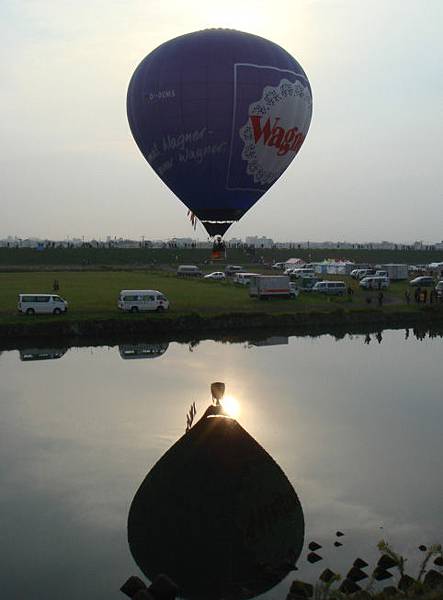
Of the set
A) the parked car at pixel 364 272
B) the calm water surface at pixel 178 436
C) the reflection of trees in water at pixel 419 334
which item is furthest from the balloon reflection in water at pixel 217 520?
the parked car at pixel 364 272

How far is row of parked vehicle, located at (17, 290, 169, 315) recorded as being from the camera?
118 feet

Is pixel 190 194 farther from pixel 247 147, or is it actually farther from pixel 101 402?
pixel 101 402

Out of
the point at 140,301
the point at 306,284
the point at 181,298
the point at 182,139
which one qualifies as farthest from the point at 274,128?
the point at 306,284

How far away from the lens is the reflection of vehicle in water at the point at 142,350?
31406 millimetres

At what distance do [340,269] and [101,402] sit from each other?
51262 millimetres

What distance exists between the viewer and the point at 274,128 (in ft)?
81.0

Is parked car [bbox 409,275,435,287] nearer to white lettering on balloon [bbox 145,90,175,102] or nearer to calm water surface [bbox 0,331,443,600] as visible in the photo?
calm water surface [bbox 0,331,443,600]

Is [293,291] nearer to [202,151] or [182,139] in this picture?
[202,151]

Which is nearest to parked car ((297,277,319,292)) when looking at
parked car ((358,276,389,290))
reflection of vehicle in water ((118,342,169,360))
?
parked car ((358,276,389,290))

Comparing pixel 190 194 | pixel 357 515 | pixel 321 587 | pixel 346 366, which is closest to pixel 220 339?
pixel 346 366

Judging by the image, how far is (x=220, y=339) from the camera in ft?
116

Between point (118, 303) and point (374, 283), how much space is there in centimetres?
2487

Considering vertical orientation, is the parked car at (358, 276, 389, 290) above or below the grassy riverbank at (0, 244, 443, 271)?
below

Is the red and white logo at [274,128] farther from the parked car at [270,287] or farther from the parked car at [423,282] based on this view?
the parked car at [423,282]
